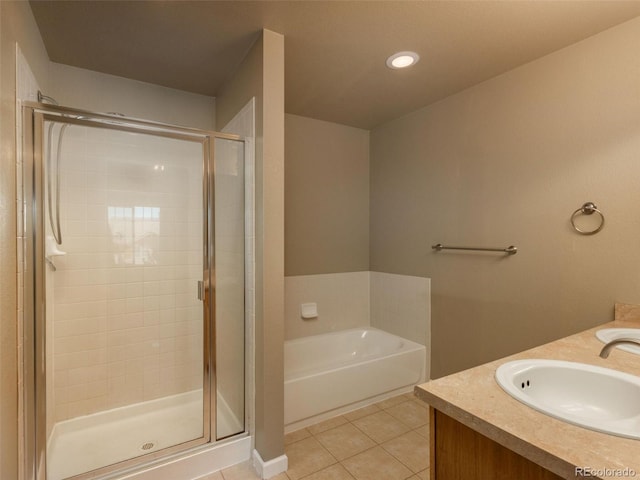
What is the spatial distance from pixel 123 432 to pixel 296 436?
1094 millimetres

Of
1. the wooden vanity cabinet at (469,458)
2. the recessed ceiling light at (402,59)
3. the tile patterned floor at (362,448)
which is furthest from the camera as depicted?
the recessed ceiling light at (402,59)

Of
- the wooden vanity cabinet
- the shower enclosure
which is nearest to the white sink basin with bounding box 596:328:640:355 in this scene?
the wooden vanity cabinet

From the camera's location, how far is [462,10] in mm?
1561

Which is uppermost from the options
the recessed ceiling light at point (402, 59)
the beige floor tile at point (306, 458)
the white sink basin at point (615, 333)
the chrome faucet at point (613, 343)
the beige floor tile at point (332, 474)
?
the recessed ceiling light at point (402, 59)

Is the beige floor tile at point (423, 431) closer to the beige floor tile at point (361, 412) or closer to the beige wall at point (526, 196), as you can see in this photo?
the beige floor tile at point (361, 412)

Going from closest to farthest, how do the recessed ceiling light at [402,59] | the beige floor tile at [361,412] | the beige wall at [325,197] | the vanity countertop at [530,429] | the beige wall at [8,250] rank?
the vanity countertop at [530,429] < the beige wall at [8,250] < the recessed ceiling light at [402,59] < the beige floor tile at [361,412] < the beige wall at [325,197]

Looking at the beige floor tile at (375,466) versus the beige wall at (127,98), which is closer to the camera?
the beige floor tile at (375,466)

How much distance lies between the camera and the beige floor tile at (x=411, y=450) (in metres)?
1.84

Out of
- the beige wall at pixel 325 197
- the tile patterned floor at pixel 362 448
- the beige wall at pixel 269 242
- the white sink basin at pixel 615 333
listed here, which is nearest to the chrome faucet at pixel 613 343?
the white sink basin at pixel 615 333

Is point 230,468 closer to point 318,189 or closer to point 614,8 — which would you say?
point 318,189

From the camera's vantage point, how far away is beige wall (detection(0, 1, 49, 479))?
1140 millimetres

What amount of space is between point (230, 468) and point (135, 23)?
2.45m

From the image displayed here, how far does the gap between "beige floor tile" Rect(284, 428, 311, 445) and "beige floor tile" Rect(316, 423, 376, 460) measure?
8cm

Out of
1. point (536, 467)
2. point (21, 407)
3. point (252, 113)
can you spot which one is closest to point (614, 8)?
point (252, 113)
